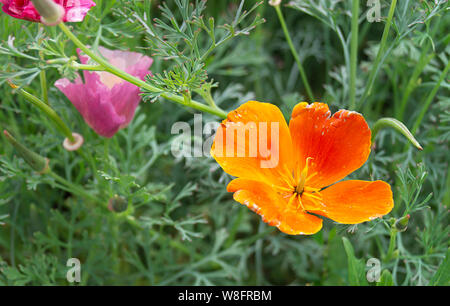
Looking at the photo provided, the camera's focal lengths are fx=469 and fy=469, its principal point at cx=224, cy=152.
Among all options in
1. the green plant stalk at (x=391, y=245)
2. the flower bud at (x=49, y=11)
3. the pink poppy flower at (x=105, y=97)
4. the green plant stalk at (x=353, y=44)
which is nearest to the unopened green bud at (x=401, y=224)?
the green plant stalk at (x=391, y=245)

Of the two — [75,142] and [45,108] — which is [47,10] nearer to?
[45,108]

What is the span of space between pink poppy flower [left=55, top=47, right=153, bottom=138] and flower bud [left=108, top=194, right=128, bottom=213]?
0.13 m

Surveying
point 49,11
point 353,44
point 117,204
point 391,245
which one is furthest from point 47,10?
point 391,245

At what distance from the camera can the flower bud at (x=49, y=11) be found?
2.13 feet

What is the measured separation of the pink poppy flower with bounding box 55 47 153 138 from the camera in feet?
2.68

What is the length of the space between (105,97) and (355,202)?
46 cm

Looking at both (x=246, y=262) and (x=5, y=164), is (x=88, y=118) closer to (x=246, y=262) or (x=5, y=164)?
(x=5, y=164)

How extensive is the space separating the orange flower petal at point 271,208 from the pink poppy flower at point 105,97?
28 cm

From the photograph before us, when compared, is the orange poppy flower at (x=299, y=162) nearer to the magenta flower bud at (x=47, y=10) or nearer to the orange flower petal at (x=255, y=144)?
the orange flower petal at (x=255, y=144)

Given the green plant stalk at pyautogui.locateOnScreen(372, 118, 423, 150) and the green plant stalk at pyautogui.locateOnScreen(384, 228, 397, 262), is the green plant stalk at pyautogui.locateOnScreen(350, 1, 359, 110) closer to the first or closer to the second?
the green plant stalk at pyautogui.locateOnScreen(372, 118, 423, 150)

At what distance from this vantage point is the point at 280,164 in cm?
80

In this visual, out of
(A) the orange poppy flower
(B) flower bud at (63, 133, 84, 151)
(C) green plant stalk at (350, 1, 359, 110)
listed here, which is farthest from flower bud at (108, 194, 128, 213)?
(C) green plant stalk at (350, 1, 359, 110)

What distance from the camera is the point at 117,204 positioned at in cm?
93
